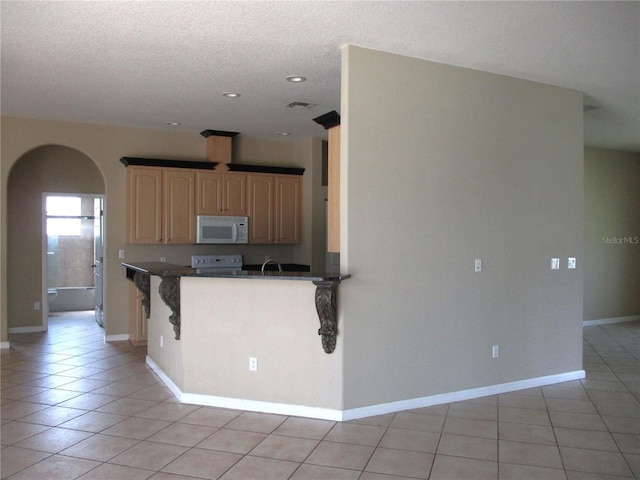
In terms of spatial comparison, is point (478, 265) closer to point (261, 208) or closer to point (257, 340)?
point (257, 340)

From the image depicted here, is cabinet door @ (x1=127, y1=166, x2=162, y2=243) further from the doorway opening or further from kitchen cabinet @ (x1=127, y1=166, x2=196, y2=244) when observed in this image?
the doorway opening

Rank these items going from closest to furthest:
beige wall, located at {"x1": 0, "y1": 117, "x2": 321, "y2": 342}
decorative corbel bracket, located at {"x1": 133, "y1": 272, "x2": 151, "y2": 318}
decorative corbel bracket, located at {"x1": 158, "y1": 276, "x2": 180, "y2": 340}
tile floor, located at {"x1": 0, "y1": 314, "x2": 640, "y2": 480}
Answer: tile floor, located at {"x1": 0, "y1": 314, "x2": 640, "y2": 480} < decorative corbel bracket, located at {"x1": 158, "y1": 276, "x2": 180, "y2": 340} < decorative corbel bracket, located at {"x1": 133, "y1": 272, "x2": 151, "y2": 318} < beige wall, located at {"x1": 0, "y1": 117, "x2": 321, "y2": 342}

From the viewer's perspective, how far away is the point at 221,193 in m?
6.85

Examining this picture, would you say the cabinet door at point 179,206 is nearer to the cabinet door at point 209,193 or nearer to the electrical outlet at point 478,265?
the cabinet door at point 209,193

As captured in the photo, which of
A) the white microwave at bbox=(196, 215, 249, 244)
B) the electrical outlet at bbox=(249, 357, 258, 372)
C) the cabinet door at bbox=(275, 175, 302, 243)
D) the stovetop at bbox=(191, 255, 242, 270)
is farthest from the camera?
the cabinet door at bbox=(275, 175, 302, 243)

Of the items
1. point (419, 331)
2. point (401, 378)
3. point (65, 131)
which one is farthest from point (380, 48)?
point (65, 131)

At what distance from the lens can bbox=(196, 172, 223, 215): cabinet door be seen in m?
6.71

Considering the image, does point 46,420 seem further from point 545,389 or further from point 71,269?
point 71,269

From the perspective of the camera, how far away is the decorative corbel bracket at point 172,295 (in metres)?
4.12

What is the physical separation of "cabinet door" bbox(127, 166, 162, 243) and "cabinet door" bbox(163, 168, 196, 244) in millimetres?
83

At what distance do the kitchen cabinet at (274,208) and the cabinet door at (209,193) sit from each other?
16.0 inches

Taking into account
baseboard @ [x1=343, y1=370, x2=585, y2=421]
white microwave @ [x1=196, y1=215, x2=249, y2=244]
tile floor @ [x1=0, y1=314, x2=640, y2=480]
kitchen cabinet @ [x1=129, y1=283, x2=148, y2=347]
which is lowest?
tile floor @ [x1=0, y1=314, x2=640, y2=480]

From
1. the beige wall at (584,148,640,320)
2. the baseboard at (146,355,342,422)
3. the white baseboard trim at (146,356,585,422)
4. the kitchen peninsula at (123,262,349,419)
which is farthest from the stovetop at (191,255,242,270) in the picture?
the beige wall at (584,148,640,320)

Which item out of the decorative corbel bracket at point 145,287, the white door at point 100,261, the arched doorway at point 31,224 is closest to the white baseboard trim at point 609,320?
the decorative corbel bracket at point 145,287
